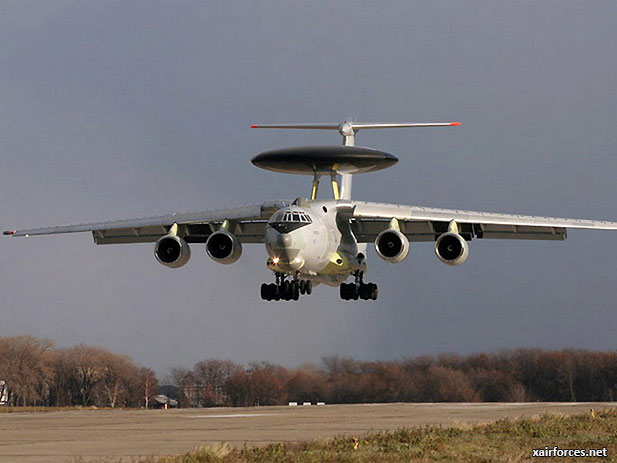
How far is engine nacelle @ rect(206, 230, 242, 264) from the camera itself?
3048 cm

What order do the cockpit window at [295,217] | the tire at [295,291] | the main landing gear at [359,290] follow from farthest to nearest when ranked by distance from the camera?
1. the main landing gear at [359,290]
2. the tire at [295,291]
3. the cockpit window at [295,217]

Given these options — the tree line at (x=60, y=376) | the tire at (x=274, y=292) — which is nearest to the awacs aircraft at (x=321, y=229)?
the tire at (x=274, y=292)

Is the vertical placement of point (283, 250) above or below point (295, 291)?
above

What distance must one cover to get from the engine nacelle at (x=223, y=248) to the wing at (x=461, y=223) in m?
3.68

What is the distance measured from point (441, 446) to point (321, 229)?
10.6 metres

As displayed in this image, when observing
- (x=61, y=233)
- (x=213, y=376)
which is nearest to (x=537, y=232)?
(x=61, y=233)

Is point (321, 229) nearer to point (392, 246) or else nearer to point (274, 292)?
point (392, 246)

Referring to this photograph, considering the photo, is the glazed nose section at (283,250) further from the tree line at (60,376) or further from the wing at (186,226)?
the tree line at (60,376)

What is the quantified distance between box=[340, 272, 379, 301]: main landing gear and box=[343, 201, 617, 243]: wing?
1.98m

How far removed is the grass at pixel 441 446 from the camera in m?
16.7

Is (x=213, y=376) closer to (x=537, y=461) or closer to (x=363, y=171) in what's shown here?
(x=363, y=171)

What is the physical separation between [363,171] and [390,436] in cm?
1625

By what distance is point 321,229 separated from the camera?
28500mm

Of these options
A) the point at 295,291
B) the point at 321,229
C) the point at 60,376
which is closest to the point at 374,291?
the point at 295,291
